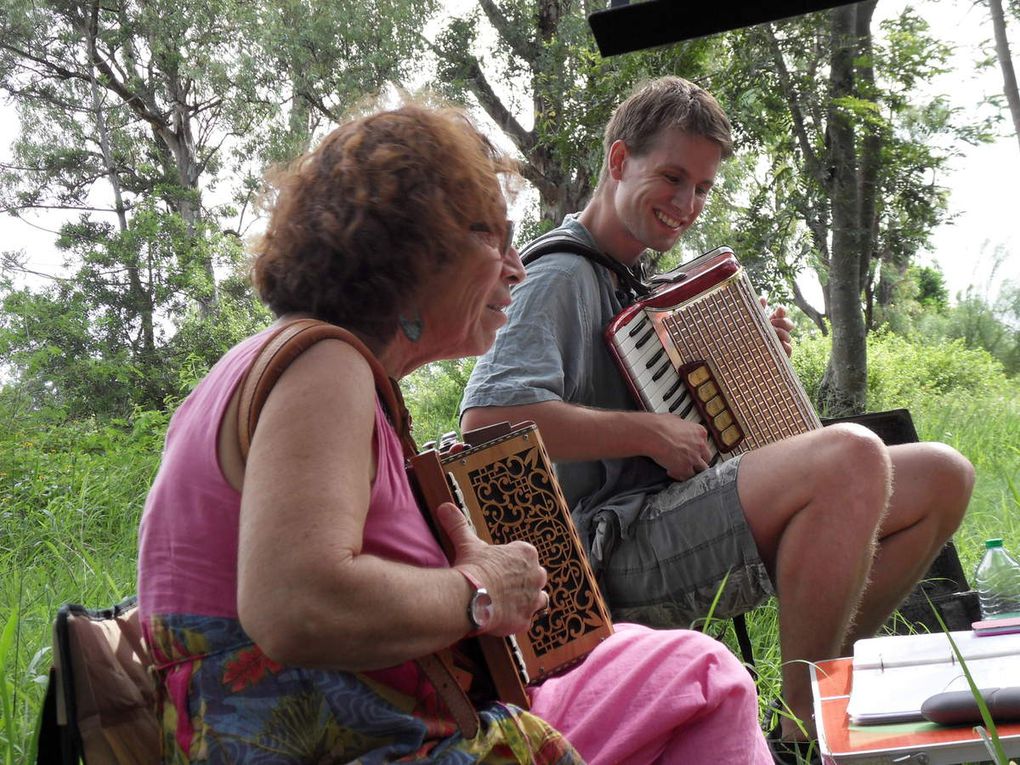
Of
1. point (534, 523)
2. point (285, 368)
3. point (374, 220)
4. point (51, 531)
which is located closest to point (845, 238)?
point (51, 531)

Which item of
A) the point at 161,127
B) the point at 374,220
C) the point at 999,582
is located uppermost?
the point at 161,127

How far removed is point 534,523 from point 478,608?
0.36 meters

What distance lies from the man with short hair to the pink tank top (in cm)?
118

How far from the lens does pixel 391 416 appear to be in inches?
53.7

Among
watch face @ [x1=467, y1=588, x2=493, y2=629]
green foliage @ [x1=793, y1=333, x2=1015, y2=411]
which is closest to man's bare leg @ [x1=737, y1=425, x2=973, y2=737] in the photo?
watch face @ [x1=467, y1=588, x2=493, y2=629]

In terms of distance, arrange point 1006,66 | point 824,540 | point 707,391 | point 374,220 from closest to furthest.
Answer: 1. point 374,220
2. point 824,540
3. point 707,391
4. point 1006,66

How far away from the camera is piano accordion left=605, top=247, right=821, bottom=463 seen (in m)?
2.59

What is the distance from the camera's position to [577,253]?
2.69m

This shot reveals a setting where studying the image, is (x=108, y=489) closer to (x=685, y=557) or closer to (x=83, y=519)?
(x=83, y=519)

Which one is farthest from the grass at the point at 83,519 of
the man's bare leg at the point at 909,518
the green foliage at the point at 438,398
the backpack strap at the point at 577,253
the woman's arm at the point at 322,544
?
the backpack strap at the point at 577,253

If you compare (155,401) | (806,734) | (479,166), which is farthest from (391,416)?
(155,401)

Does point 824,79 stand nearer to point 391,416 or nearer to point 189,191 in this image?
point 391,416

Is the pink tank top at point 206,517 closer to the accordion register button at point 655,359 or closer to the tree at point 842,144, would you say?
the accordion register button at point 655,359

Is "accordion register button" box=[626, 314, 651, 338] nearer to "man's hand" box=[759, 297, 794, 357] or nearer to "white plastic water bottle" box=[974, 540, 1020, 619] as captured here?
"man's hand" box=[759, 297, 794, 357]
